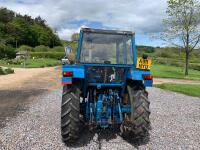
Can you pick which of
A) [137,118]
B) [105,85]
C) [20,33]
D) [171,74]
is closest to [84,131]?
[105,85]

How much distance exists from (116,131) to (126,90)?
1107mm

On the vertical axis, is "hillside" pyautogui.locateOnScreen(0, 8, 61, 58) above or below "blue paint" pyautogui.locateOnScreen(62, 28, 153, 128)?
above

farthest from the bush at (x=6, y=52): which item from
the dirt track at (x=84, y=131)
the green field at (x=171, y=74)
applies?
the dirt track at (x=84, y=131)

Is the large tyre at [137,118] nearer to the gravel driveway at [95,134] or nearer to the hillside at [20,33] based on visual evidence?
the gravel driveway at [95,134]

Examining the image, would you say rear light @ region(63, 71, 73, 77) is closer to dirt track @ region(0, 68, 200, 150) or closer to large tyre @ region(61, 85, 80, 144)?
large tyre @ region(61, 85, 80, 144)

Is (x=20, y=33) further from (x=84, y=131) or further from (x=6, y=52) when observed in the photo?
(x=84, y=131)

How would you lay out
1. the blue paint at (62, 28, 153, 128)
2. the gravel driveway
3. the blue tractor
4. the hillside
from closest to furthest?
the gravel driveway < the blue tractor < the blue paint at (62, 28, 153, 128) < the hillside

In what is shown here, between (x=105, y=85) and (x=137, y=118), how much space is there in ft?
3.48

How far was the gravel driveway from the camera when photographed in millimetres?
6934

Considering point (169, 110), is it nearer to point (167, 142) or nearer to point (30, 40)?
point (167, 142)

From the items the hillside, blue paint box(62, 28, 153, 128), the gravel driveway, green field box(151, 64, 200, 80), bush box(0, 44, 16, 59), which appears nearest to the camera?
the gravel driveway

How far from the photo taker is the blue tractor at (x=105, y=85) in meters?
7.04

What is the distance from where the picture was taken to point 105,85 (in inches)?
294

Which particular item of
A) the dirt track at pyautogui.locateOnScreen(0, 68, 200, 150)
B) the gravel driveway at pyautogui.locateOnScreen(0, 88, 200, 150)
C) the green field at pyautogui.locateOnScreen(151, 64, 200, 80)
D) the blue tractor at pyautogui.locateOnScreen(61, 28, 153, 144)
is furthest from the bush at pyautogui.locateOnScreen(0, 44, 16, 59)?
the blue tractor at pyautogui.locateOnScreen(61, 28, 153, 144)
